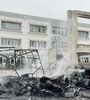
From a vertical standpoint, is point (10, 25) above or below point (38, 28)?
above

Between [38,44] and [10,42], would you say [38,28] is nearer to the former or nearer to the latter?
[38,44]

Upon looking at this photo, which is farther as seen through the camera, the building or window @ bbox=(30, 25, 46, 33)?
window @ bbox=(30, 25, 46, 33)

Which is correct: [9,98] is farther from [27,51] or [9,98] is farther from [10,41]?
[10,41]

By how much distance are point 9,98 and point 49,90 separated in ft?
6.22

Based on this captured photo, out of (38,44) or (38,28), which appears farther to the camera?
(38,28)

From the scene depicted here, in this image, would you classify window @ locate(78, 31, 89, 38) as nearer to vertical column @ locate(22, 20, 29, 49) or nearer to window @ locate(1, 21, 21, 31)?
vertical column @ locate(22, 20, 29, 49)

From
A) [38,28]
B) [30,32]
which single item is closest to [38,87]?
[30,32]

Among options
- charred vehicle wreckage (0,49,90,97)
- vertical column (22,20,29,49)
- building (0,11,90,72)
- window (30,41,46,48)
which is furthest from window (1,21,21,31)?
charred vehicle wreckage (0,49,90,97)

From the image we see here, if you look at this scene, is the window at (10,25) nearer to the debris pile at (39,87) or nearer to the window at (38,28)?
the window at (38,28)

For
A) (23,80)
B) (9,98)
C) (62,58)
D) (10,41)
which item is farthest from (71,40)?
(9,98)

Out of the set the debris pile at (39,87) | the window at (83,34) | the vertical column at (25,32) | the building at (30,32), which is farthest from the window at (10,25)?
the debris pile at (39,87)

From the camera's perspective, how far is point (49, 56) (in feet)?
115

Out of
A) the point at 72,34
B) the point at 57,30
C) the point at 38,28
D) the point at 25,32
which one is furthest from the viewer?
the point at 38,28

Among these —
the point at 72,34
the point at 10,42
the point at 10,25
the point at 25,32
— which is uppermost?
the point at 10,25
